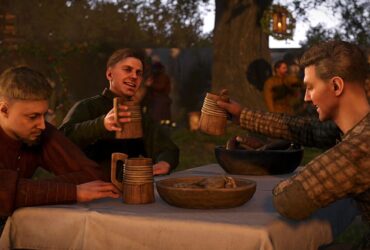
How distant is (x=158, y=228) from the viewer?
2068 mm

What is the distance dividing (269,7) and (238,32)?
71 centimetres

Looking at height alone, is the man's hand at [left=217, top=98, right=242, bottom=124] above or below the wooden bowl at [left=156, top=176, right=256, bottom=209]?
above

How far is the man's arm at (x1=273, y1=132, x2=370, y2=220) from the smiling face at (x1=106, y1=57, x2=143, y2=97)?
157 centimetres

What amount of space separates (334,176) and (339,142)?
21cm

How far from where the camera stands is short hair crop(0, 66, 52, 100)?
2361mm

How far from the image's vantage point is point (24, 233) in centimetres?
227

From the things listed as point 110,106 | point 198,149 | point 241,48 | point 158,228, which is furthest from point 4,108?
point 241,48

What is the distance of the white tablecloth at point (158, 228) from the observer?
1.98 metres

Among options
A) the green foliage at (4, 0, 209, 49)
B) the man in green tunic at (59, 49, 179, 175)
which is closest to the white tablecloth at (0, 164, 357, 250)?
the man in green tunic at (59, 49, 179, 175)

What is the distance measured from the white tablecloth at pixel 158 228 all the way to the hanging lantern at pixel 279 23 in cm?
888

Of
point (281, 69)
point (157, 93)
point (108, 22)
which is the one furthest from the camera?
point (108, 22)

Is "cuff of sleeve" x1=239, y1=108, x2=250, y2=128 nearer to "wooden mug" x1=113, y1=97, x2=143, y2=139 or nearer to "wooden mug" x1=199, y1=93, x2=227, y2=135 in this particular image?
"wooden mug" x1=199, y1=93, x2=227, y2=135

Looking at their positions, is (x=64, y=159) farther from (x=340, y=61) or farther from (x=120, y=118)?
(x=340, y=61)

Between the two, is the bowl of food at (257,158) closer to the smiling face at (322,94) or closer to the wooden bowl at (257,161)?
the wooden bowl at (257,161)
